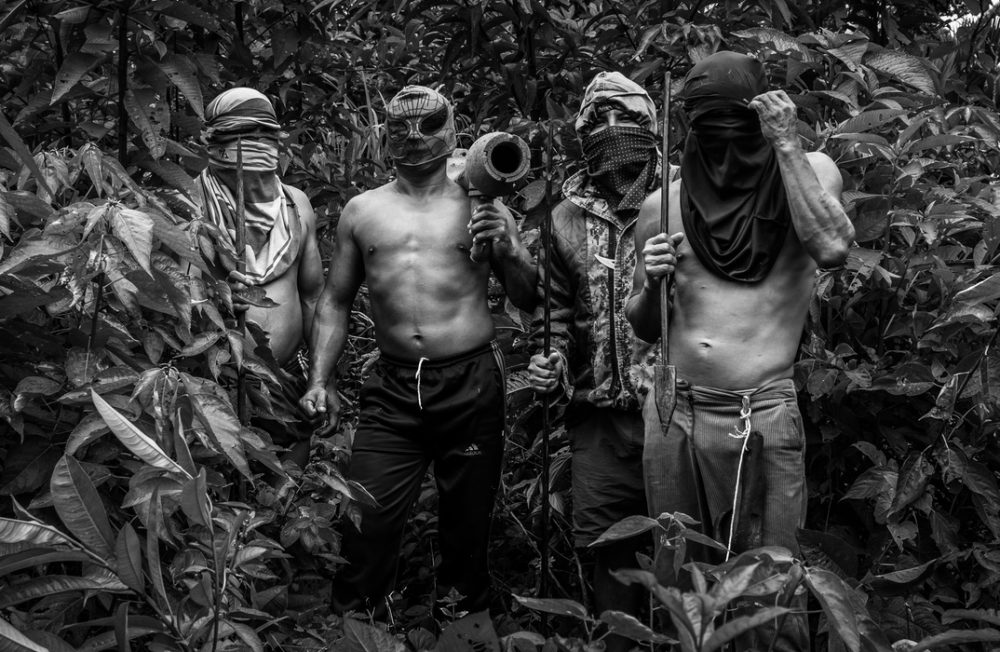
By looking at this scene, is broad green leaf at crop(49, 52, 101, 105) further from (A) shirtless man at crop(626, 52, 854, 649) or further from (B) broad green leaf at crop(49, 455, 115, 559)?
(A) shirtless man at crop(626, 52, 854, 649)

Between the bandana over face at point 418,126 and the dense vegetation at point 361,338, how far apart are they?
46 centimetres

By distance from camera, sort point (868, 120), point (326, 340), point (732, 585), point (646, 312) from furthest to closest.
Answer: point (326, 340)
point (868, 120)
point (646, 312)
point (732, 585)

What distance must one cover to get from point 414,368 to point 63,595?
2.16 m

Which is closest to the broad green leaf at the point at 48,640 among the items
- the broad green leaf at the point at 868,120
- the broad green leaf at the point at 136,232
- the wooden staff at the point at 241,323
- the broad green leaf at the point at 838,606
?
the broad green leaf at the point at 136,232

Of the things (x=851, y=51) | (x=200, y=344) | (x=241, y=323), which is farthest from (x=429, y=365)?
(x=851, y=51)

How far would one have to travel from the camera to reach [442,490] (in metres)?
4.70

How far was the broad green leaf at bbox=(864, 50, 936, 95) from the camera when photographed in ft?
14.4

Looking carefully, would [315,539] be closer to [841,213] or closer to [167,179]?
[167,179]

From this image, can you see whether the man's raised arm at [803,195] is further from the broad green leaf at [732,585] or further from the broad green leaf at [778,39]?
the broad green leaf at [732,585]

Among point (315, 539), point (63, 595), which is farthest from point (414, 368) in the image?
point (63, 595)

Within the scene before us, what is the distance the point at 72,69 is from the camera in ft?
10.8

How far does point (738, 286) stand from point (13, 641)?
7.56ft

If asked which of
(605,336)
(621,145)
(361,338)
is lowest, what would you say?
(361,338)

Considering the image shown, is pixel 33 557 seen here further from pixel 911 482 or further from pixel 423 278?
pixel 911 482
